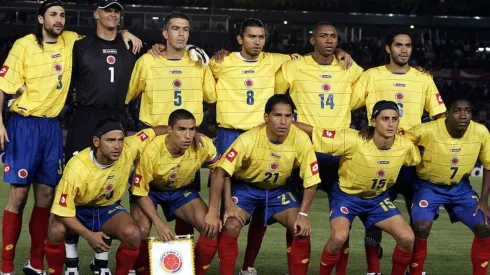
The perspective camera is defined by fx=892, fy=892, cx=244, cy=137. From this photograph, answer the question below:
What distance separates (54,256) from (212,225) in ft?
3.89

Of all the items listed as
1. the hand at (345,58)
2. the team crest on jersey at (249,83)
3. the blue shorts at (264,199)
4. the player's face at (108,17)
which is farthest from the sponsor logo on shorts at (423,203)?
the player's face at (108,17)

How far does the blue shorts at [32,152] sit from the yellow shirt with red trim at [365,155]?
2.07 m

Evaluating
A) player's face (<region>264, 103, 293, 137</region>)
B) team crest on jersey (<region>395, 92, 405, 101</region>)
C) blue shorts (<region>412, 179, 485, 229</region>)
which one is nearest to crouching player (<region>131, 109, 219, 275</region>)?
player's face (<region>264, 103, 293, 137</region>)

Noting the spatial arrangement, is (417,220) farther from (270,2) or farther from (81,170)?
(270,2)

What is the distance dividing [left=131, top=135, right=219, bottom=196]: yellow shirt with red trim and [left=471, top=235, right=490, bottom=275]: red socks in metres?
2.19

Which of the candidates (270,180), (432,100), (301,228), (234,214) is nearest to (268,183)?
(270,180)

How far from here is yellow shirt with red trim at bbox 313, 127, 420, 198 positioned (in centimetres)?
698

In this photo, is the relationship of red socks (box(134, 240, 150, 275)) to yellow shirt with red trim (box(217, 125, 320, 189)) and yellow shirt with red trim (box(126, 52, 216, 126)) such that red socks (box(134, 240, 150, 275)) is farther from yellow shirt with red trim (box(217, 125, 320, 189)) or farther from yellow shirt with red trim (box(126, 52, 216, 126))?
yellow shirt with red trim (box(126, 52, 216, 126))

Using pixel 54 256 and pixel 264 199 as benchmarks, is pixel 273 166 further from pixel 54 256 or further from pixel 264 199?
pixel 54 256

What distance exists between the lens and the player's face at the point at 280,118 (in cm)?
670

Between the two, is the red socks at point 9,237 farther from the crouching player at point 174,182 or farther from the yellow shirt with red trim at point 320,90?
the yellow shirt with red trim at point 320,90

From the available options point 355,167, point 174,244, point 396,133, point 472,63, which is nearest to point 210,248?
point 174,244

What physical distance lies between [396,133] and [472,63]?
20.9m

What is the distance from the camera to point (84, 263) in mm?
7879
